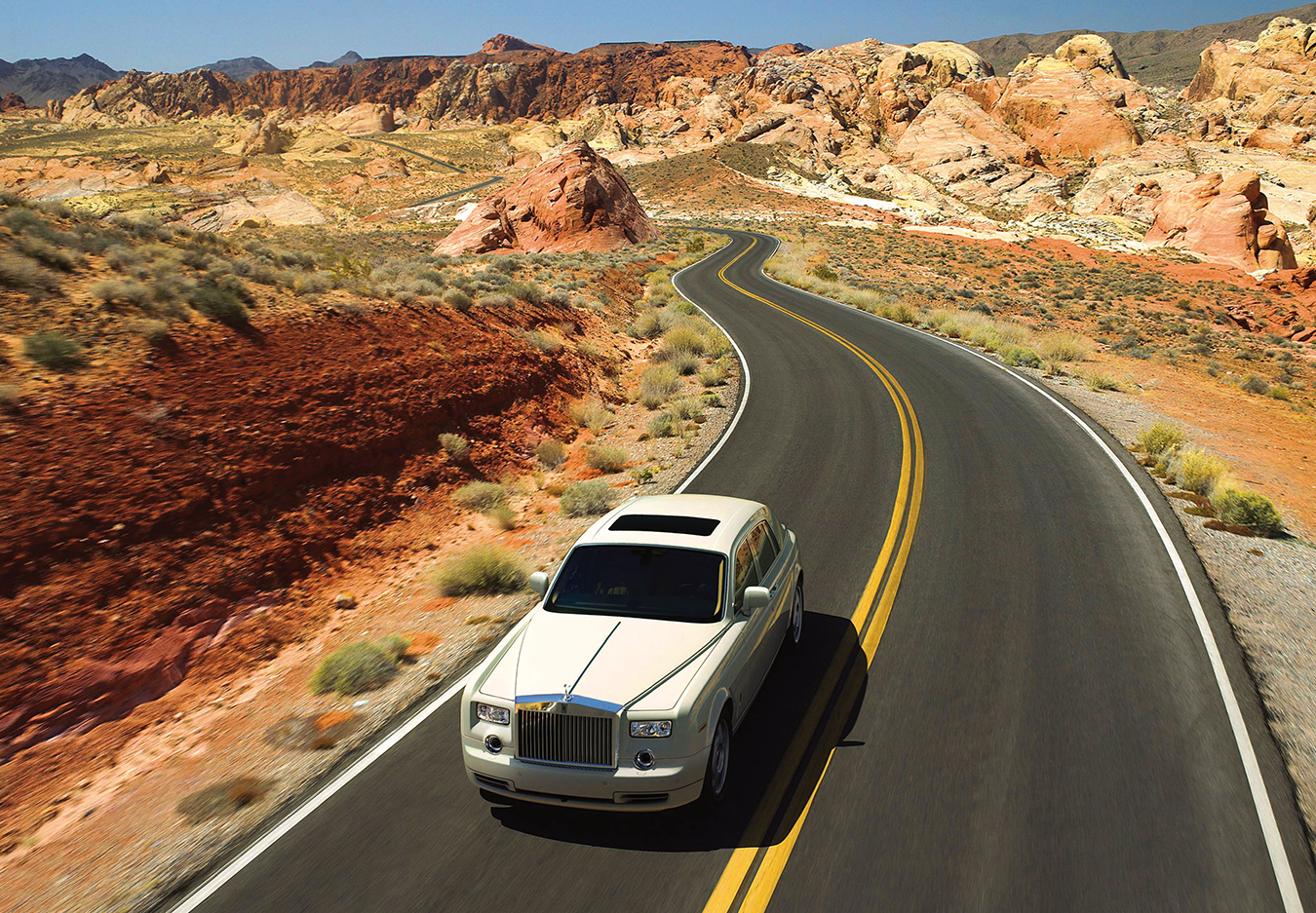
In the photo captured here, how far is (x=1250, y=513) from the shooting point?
1094 cm

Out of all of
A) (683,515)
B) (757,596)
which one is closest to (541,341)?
(683,515)

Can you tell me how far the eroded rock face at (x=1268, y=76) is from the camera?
8956 cm

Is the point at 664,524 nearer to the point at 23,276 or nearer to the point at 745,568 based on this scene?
the point at 745,568

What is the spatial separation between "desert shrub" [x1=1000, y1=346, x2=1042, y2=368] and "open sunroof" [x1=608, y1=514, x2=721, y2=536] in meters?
20.0

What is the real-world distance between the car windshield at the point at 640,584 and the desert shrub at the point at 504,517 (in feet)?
20.4

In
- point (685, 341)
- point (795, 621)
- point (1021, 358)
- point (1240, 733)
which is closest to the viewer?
point (1240, 733)

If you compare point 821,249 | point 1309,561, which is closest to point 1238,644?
point 1309,561

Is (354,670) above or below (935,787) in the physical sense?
below

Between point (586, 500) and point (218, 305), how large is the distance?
7474 millimetres

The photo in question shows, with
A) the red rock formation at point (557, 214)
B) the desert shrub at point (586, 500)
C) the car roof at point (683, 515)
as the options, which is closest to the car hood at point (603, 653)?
the car roof at point (683, 515)

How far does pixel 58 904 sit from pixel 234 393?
7.95 meters

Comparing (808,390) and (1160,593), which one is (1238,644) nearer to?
(1160,593)

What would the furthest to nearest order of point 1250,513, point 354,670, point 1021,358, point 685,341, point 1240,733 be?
point 685,341, point 1021,358, point 1250,513, point 354,670, point 1240,733

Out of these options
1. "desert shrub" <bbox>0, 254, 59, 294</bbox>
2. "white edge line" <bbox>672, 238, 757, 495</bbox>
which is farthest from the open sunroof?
"desert shrub" <bbox>0, 254, 59, 294</bbox>
